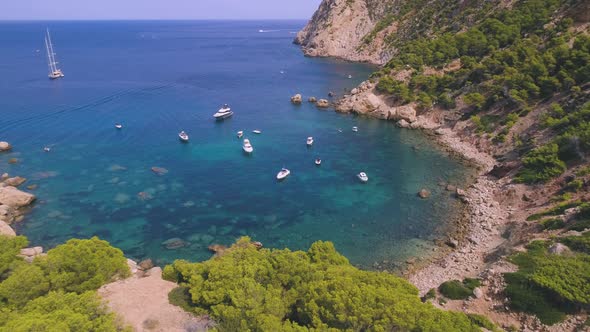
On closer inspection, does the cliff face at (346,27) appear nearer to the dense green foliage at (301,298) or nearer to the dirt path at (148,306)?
the dense green foliage at (301,298)

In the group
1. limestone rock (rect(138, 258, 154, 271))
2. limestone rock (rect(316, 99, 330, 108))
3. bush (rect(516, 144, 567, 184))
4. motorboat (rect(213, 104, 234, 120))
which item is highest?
bush (rect(516, 144, 567, 184))

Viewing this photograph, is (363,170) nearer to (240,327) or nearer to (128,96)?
(240,327)

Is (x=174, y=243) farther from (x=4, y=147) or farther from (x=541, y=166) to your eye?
(x=541, y=166)

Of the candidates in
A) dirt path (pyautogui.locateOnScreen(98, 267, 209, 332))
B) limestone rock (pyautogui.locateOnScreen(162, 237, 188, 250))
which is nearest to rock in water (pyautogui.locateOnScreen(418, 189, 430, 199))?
limestone rock (pyautogui.locateOnScreen(162, 237, 188, 250))

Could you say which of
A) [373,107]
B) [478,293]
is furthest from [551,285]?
[373,107]

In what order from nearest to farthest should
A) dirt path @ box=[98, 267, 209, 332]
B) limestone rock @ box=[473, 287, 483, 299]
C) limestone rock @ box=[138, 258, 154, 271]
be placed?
dirt path @ box=[98, 267, 209, 332] → limestone rock @ box=[473, 287, 483, 299] → limestone rock @ box=[138, 258, 154, 271]

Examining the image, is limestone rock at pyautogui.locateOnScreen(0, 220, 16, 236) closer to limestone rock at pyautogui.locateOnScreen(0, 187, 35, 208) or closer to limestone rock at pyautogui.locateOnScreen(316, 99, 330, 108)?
limestone rock at pyautogui.locateOnScreen(0, 187, 35, 208)
